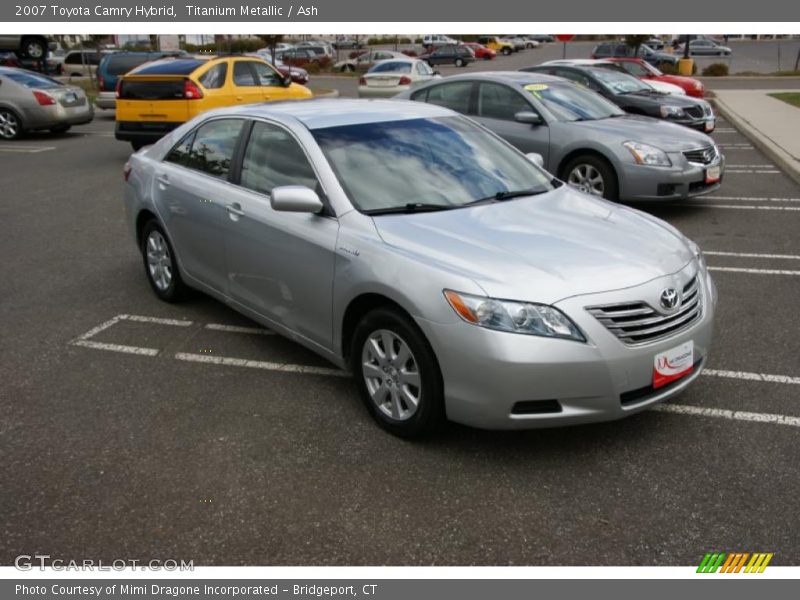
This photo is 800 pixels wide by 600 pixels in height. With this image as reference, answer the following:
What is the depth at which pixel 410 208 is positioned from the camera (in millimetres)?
4102

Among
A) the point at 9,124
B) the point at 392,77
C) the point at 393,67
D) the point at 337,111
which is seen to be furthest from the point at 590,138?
the point at 393,67

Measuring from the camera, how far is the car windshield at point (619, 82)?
12.6 m

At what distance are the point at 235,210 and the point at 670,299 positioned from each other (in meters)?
2.62

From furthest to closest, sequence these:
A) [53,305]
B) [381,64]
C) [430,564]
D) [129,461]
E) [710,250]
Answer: [381,64], [710,250], [53,305], [129,461], [430,564]

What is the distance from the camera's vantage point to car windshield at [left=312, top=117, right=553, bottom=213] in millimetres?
4188

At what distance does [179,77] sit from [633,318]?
34.9 feet

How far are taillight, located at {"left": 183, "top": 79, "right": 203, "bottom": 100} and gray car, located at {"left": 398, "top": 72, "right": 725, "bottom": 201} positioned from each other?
467 centimetres

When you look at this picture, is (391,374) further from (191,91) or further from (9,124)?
(9,124)

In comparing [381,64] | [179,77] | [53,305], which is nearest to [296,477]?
[53,305]

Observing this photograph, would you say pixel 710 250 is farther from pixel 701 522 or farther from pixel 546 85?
pixel 701 522

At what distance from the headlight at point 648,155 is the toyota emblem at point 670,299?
494 cm

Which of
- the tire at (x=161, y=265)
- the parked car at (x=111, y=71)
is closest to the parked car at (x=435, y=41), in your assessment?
the parked car at (x=111, y=71)

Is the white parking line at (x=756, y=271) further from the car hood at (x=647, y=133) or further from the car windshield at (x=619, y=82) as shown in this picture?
the car windshield at (x=619, y=82)

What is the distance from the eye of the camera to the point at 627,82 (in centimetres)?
1300
